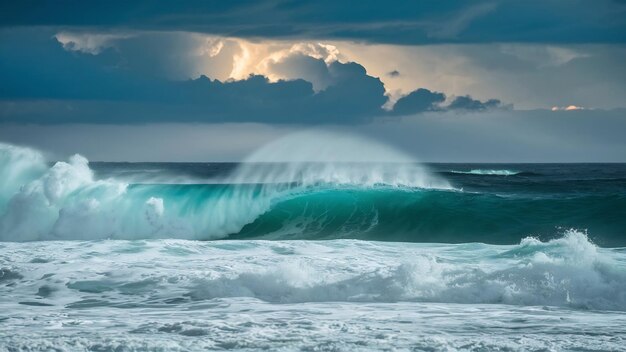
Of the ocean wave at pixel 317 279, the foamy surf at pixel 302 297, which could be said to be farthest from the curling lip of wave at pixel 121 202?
the ocean wave at pixel 317 279

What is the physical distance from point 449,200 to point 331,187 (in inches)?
165

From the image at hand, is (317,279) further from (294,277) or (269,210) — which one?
(269,210)

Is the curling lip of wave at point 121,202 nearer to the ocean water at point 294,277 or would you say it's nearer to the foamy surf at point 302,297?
the ocean water at point 294,277

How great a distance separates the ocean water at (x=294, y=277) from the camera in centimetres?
874

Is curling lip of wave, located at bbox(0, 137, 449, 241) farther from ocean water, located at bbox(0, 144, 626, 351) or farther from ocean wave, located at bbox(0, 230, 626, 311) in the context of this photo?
ocean wave, located at bbox(0, 230, 626, 311)

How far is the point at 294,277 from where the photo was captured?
469 inches

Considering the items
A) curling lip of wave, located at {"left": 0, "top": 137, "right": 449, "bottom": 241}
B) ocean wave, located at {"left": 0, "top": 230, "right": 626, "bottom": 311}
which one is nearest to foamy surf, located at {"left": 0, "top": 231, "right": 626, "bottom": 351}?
ocean wave, located at {"left": 0, "top": 230, "right": 626, "bottom": 311}

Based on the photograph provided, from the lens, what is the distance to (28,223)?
2191 cm

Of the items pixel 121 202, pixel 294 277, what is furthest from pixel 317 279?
pixel 121 202

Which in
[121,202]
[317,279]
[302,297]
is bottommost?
[302,297]

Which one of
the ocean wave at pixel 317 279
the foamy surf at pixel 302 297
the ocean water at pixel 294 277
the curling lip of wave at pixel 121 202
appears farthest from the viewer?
the curling lip of wave at pixel 121 202

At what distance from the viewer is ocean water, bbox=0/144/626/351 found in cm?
874

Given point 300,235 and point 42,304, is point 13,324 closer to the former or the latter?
point 42,304

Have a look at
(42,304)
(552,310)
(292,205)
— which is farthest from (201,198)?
(552,310)
